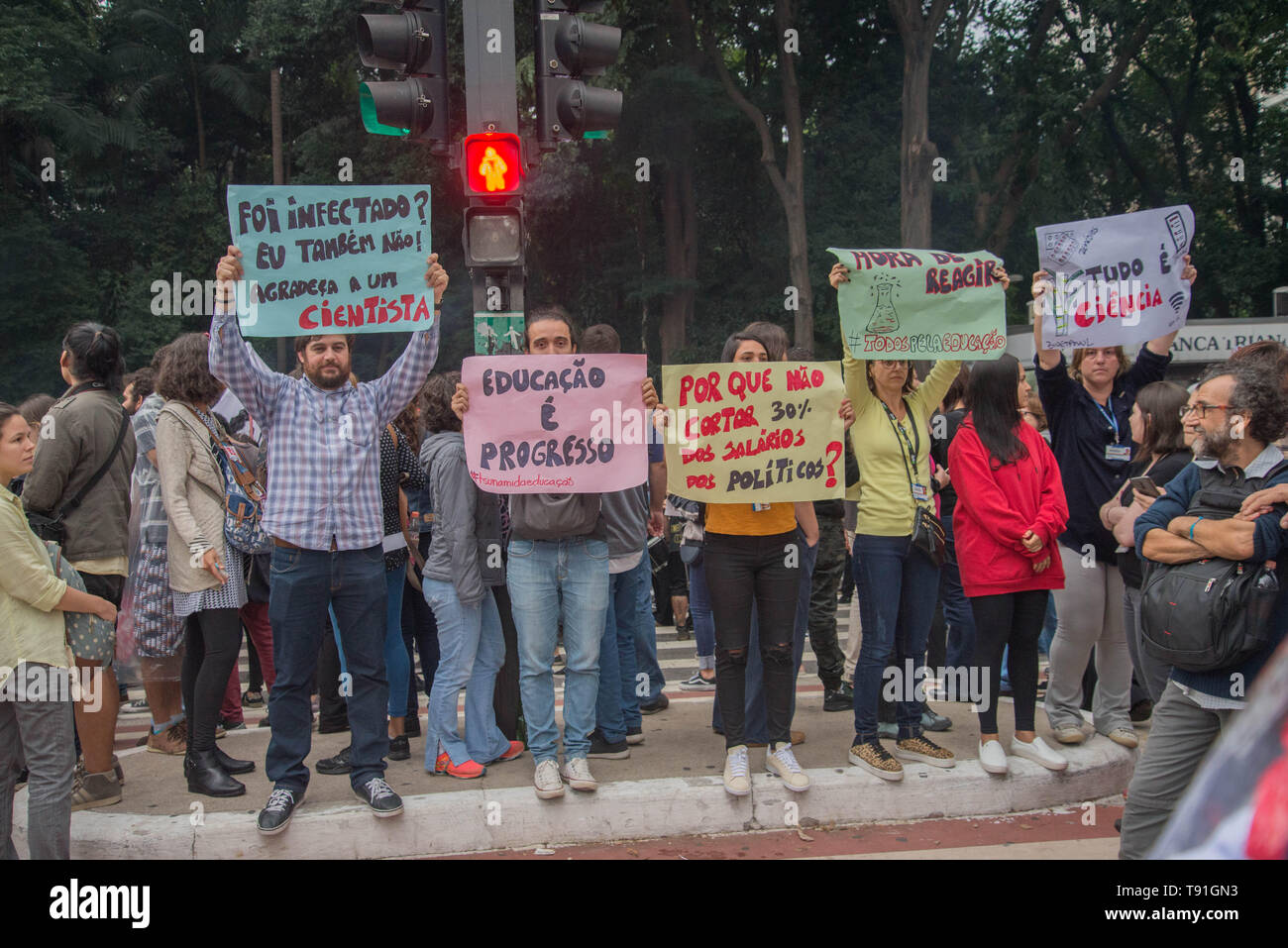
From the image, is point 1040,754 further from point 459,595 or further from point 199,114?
point 199,114

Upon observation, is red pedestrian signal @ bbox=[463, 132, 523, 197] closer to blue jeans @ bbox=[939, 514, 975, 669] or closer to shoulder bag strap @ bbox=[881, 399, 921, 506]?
shoulder bag strap @ bbox=[881, 399, 921, 506]

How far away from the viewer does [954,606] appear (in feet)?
22.4

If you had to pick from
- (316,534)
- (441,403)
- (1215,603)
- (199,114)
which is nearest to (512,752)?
→ (316,534)

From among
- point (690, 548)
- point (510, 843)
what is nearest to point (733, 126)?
point (690, 548)

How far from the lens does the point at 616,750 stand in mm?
5703

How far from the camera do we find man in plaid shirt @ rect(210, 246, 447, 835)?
4703 mm

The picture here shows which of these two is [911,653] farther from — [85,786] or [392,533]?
[85,786]

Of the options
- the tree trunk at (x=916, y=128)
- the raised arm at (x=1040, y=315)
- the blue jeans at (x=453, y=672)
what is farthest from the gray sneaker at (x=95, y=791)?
the tree trunk at (x=916, y=128)

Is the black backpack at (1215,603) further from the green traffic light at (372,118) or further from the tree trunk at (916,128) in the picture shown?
the tree trunk at (916,128)

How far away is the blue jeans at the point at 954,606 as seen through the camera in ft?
22.0

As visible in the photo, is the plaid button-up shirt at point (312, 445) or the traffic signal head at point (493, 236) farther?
the traffic signal head at point (493, 236)

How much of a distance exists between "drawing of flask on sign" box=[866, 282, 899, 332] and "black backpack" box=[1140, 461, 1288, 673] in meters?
2.04

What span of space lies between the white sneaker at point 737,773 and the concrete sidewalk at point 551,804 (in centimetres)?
7

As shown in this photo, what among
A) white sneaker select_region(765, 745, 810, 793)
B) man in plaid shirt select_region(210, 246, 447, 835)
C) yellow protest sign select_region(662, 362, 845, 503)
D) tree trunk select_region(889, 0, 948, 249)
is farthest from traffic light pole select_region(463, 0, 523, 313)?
tree trunk select_region(889, 0, 948, 249)
